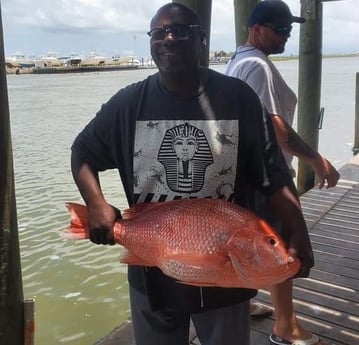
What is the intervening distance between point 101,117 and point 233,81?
1.61 ft

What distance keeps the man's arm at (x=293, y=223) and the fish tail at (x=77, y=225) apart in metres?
0.64

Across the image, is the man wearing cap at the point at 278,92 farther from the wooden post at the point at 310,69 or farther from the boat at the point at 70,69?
the boat at the point at 70,69

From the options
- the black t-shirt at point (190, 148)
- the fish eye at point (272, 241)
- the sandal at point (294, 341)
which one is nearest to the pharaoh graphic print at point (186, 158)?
the black t-shirt at point (190, 148)

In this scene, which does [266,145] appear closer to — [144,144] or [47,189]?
[144,144]

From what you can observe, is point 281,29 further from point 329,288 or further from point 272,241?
point 329,288

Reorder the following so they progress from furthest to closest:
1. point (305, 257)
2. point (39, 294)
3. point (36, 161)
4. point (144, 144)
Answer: point (36, 161) → point (39, 294) → point (144, 144) → point (305, 257)

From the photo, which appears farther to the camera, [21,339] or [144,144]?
[21,339]

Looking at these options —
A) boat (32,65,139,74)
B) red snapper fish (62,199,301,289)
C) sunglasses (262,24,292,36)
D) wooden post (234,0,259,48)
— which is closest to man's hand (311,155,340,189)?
sunglasses (262,24,292,36)

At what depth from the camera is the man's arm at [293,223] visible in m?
1.64

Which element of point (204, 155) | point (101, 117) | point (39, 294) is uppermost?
point (101, 117)

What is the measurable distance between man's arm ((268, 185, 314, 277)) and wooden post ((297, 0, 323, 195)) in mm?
5508

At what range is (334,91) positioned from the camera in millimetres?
29516

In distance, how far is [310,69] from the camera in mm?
6988

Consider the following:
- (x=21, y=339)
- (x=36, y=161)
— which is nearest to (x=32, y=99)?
(x=36, y=161)
